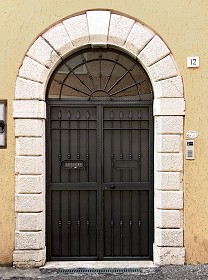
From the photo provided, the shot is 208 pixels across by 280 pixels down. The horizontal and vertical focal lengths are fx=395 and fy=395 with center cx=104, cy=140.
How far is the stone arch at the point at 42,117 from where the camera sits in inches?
237

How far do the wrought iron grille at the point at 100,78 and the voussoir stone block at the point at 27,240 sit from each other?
2157 millimetres

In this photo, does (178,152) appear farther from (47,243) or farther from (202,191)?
(47,243)

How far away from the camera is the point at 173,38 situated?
6.03 m

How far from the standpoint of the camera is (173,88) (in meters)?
6.03

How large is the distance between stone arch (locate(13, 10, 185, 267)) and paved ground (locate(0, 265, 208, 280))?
147mm

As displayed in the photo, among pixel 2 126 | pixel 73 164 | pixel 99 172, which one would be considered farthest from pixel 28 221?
pixel 2 126

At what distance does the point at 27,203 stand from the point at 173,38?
132 inches

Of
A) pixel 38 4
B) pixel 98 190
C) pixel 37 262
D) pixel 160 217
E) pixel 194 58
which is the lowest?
pixel 37 262

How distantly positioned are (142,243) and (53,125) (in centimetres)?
237

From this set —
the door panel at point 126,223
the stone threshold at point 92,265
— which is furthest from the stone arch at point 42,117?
the door panel at point 126,223

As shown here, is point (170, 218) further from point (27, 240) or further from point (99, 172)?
point (27, 240)

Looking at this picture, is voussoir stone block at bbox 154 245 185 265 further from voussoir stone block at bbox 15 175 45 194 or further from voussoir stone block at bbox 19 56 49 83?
voussoir stone block at bbox 19 56 49 83

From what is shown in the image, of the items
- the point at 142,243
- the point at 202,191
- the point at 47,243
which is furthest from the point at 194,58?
the point at 47,243

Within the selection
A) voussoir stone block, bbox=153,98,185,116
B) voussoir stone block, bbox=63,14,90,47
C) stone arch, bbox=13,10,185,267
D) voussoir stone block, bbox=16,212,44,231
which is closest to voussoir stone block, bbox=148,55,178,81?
stone arch, bbox=13,10,185,267
